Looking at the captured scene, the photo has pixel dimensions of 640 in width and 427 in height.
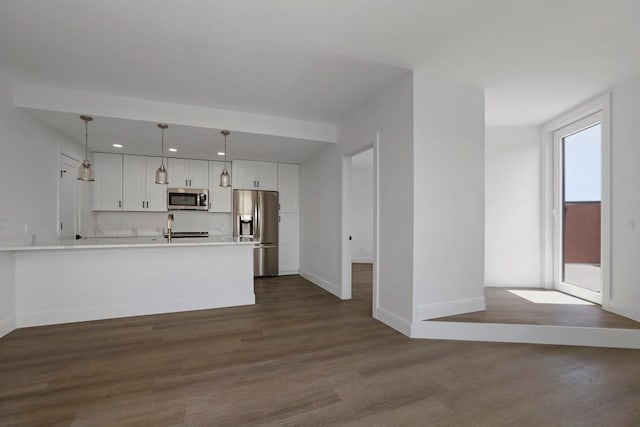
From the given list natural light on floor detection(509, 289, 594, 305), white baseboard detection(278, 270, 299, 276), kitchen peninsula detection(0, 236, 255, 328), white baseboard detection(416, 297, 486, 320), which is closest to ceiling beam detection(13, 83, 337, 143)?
kitchen peninsula detection(0, 236, 255, 328)

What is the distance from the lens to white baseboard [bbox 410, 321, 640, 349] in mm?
2549

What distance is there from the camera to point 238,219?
17.9 feet

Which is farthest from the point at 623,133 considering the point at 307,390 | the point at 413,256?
the point at 307,390

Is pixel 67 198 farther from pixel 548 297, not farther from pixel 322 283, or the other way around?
pixel 548 297

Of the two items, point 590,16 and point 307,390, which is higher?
point 590,16

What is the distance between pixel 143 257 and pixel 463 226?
3.81 metres

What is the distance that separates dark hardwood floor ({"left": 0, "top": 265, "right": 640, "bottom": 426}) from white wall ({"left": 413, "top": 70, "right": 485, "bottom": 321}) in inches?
21.6

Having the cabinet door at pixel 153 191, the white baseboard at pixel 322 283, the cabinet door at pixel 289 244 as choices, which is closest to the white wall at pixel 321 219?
the white baseboard at pixel 322 283

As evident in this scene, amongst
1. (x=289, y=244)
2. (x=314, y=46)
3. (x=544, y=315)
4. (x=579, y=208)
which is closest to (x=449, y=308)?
(x=544, y=315)

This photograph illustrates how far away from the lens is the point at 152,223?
217 inches

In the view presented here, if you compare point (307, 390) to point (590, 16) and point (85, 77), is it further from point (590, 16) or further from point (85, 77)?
point (85, 77)

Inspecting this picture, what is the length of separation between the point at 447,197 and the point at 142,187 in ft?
17.3

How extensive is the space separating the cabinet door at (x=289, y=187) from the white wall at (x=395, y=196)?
2.67 metres

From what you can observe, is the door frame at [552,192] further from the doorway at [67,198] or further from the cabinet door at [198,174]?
the doorway at [67,198]
